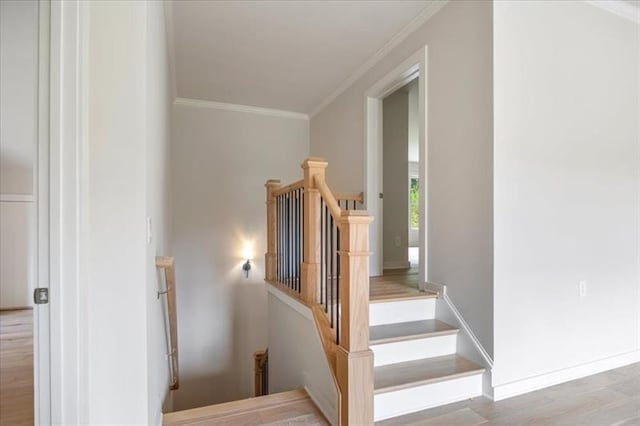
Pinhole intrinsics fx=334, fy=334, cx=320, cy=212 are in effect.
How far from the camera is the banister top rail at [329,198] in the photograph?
200cm

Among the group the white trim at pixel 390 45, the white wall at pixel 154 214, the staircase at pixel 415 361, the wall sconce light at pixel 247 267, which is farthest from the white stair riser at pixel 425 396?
the wall sconce light at pixel 247 267

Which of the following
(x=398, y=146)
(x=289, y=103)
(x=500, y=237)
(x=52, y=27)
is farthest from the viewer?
(x=289, y=103)

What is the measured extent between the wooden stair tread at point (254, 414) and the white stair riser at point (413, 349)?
540 mm

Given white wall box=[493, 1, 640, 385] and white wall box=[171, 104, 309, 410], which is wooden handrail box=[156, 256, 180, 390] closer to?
white wall box=[171, 104, 309, 410]

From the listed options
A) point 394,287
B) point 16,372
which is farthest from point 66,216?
point 394,287

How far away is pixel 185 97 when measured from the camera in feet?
15.3

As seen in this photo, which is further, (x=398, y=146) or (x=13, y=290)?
(x=398, y=146)

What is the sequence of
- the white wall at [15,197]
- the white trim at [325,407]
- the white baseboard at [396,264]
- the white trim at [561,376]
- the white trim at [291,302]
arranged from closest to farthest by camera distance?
the white trim at [325,407]
the white trim at [561,376]
the white trim at [291,302]
the white wall at [15,197]
the white baseboard at [396,264]

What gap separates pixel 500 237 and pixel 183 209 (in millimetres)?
4028

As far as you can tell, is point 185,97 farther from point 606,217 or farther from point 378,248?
point 606,217

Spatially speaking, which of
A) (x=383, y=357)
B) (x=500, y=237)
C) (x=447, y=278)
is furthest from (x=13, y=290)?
(x=500, y=237)

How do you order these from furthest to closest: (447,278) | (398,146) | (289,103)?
(289,103), (398,146), (447,278)

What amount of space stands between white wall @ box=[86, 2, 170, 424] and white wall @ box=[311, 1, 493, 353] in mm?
2032

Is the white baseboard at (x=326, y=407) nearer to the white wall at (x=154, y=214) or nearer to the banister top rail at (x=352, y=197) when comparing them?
the white wall at (x=154, y=214)
